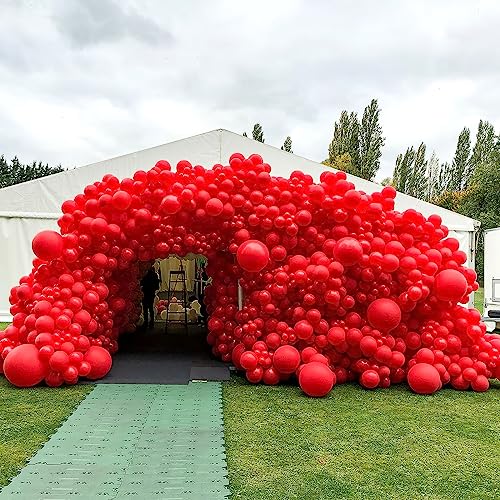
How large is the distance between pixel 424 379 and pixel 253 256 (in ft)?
7.47

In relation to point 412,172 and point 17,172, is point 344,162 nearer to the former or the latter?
point 412,172

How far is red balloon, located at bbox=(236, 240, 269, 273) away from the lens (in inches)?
239

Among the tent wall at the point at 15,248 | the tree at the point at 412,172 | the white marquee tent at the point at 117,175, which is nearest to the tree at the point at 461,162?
the tree at the point at 412,172

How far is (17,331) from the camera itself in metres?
6.38

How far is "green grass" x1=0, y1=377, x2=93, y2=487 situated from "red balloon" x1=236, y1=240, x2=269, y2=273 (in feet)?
7.20

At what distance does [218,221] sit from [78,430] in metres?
2.82

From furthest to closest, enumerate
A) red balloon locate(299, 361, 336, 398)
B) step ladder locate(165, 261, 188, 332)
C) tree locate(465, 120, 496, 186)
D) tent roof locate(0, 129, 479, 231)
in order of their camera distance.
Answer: tree locate(465, 120, 496, 186) < step ladder locate(165, 261, 188, 332) < tent roof locate(0, 129, 479, 231) < red balloon locate(299, 361, 336, 398)

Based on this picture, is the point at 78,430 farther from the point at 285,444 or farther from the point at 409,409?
the point at 409,409

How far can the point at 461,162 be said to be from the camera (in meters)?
33.9

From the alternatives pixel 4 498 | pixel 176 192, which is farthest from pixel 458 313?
pixel 4 498

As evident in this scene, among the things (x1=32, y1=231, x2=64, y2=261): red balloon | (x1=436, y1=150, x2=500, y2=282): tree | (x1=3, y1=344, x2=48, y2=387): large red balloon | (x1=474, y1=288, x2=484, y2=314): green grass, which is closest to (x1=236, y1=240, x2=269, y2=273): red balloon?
(x1=32, y1=231, x2=64, y2=261): red balloon

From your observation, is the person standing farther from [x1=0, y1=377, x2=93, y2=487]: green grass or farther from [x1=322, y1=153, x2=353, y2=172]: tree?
[x1=322, y1=153, x2=353, y2=172]: tree

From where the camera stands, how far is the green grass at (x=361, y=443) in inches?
144

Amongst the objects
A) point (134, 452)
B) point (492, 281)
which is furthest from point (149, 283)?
point (492, 281)
